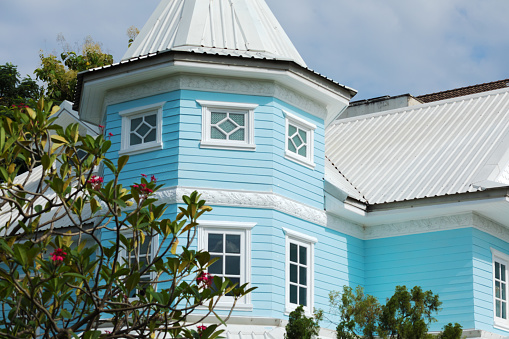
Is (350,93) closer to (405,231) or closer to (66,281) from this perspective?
(405,231)

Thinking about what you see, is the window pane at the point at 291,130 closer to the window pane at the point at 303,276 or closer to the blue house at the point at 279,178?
the blue house at the point at 279,178

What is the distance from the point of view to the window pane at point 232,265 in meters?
15.7

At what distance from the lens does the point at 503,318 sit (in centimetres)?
1828

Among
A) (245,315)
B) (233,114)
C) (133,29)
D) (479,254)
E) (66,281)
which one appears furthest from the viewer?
(133,29)

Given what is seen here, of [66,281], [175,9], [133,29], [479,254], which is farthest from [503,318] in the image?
[133,29]

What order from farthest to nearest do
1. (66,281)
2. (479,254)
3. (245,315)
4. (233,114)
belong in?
(479,254) → (233,114) → (245,315) → (66,281)

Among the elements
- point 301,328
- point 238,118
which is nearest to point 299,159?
point 238,118

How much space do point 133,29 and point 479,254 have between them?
2090cm

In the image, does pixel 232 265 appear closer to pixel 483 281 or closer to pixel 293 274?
pixel 293 274

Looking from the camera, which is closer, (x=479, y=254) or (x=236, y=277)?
(x=236, y=277)

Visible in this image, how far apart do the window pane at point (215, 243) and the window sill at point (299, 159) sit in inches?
90.8

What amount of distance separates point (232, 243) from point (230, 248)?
0.11 m

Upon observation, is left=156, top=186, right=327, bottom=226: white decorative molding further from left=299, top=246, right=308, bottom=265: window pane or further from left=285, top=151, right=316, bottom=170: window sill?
left=285, top=151, right=316, bottom=170: window sill

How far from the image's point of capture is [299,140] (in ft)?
57.3
